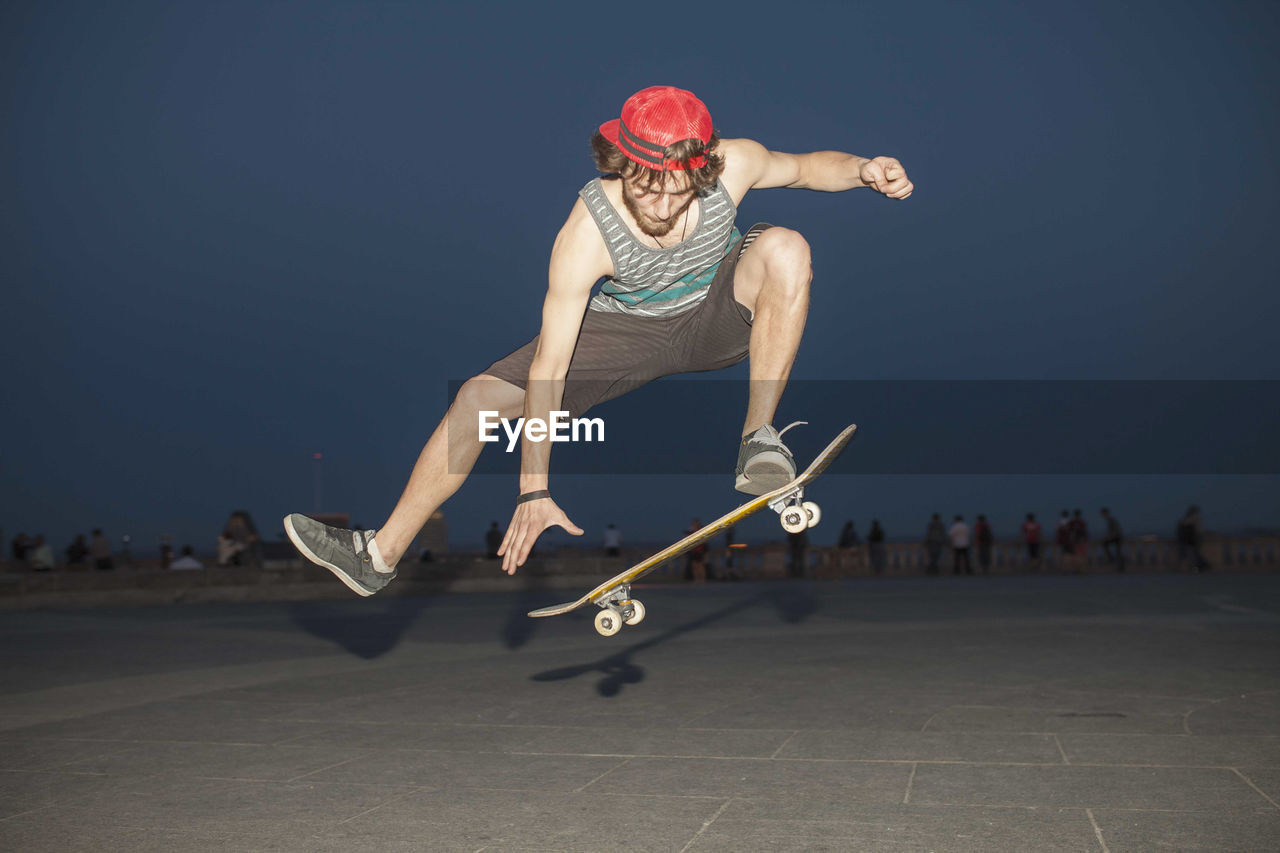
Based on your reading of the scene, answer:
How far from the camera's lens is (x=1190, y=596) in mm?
19453

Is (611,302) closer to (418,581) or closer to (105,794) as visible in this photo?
(105,794)

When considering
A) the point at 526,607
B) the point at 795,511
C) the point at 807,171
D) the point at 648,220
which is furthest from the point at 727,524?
the point at 526,607

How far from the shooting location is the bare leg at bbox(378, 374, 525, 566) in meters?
4.68

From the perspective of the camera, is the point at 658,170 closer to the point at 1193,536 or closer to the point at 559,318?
the point at 559,318

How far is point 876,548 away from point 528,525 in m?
25.3

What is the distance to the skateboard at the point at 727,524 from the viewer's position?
441 cm

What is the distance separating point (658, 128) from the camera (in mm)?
3828

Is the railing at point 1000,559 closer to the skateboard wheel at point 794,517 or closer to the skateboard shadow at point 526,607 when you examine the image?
the skateboard shadow at point 526,607

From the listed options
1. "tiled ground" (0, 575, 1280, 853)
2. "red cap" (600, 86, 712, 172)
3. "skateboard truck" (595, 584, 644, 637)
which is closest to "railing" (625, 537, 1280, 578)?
"tiled ground" (0, 575, 1280, 853)

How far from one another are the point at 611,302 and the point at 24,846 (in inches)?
165

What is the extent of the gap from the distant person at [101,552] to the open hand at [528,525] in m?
21.3

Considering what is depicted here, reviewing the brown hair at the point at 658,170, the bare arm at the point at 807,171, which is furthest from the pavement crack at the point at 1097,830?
the brown hair at the point at 658,170

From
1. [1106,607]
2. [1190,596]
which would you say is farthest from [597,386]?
[1190,596]

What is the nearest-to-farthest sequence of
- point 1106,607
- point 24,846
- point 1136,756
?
1. point 24,846
2. point 1136,756
3. point 1106,607
